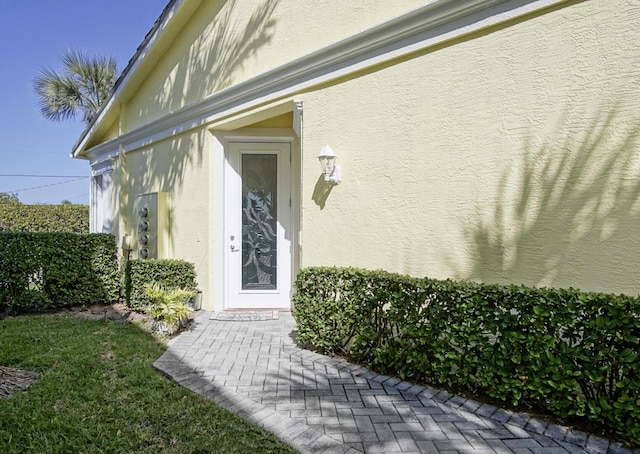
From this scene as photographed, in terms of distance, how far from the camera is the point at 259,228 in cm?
743

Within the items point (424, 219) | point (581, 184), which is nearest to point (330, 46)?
point (424, 219)

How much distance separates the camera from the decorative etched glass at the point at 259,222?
7395 millimetres

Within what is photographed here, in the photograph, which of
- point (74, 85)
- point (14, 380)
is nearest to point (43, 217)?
point (74, 85)

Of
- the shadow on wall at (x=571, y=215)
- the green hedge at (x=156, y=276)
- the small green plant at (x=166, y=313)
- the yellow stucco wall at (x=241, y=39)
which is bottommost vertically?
the small green plant at (x=166, y=313)

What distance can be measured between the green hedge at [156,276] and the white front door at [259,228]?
75cm

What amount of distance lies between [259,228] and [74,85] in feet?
60.9

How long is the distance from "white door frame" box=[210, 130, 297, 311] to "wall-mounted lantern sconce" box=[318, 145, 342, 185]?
2083 millimetres

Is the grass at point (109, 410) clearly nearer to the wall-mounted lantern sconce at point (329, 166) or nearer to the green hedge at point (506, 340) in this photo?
the green hedge at point (506, 340)

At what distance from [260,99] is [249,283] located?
3.46 m

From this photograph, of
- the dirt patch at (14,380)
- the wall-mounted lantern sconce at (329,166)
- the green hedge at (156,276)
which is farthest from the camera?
the green hedge at (156,276)

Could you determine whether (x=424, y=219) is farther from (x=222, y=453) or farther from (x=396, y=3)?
(x=222, y=453)

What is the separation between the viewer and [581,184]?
351 cm

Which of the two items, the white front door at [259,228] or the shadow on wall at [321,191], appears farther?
the white front door at [259,228]

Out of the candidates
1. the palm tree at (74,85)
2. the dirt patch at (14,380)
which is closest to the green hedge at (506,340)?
the dirt patch at (14,380)
